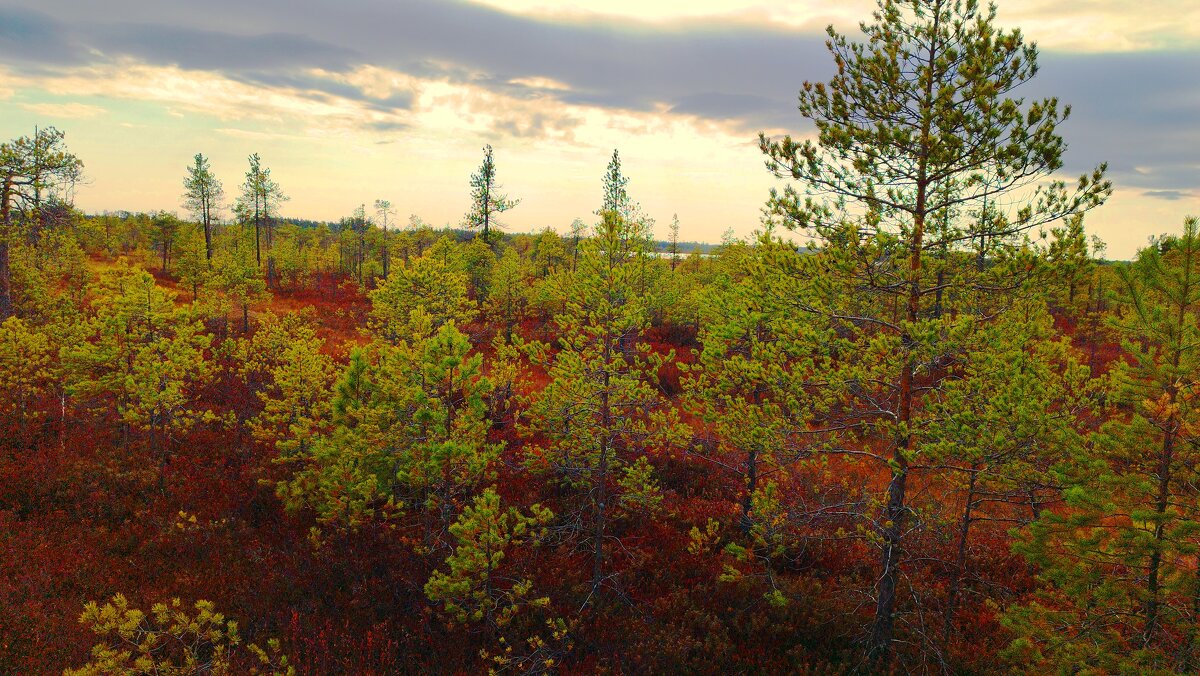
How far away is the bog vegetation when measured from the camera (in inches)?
255

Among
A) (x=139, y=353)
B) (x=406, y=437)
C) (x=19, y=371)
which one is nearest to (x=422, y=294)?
(x=139, y=353)

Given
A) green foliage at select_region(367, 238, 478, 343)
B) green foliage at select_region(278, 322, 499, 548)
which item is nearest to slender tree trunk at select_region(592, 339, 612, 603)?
green foliage at select_region(278, 322, 499, 548)

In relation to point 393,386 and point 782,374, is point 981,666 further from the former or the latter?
point 393,386

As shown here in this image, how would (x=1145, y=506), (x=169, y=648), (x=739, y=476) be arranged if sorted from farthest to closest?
1. (x=739, y=476)
2. (x=169, y=648)
3. (x=1145, y=506)

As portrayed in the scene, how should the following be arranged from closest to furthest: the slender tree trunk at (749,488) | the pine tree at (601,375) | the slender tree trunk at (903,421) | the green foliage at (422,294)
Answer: the slender tree trunk at (903,421)
the pine tree at (601,375)
the slender tree trunk at (749,488)
the green foliage at (422,294)

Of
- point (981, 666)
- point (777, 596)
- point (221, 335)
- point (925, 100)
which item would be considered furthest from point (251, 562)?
point (221, 335)

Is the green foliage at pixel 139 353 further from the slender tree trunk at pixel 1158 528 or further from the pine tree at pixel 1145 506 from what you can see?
the slender tree trunk at pixel 1158 528

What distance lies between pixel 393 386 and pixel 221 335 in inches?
1033

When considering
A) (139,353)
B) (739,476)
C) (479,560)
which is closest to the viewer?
(479,560)

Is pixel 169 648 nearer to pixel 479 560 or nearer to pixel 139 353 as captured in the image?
pixel 479 560

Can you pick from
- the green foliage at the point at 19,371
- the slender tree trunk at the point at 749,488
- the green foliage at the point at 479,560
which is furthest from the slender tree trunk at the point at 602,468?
the green foliage at the point at 19,371

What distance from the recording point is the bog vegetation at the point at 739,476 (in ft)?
21.2

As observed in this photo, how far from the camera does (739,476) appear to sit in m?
17.9

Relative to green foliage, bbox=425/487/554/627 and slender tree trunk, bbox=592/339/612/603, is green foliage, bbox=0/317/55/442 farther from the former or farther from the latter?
slender tree trunk, bbox=592/339/612/603
